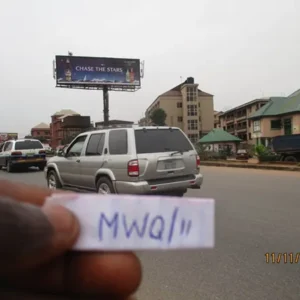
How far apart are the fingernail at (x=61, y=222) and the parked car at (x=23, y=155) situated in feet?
55.7

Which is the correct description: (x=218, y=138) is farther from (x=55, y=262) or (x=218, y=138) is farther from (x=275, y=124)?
(x=55, y=262)

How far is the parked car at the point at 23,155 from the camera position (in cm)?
1650

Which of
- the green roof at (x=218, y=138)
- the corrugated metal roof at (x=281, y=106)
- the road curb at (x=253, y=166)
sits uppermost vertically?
the corrugated metal roof at (x=281, y=106)

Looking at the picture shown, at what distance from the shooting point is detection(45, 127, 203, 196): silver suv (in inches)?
243

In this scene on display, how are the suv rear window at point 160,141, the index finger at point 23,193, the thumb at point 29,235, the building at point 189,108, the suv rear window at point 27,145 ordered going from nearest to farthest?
the thumb at point 29,235
the index finger at point 23,193
the suv rear window at point 160,141
the suv rear window at point 27,145
the building at point 189,108

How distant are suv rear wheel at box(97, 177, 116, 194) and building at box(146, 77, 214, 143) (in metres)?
73.3

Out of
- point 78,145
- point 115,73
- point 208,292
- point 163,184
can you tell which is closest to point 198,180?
point 163,184

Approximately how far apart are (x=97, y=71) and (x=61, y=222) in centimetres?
4451

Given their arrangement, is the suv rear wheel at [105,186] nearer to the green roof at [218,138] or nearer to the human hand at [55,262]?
the human hand at [55,262]

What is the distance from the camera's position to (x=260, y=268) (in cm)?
338

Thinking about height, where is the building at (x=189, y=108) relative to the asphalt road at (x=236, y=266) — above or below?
above
